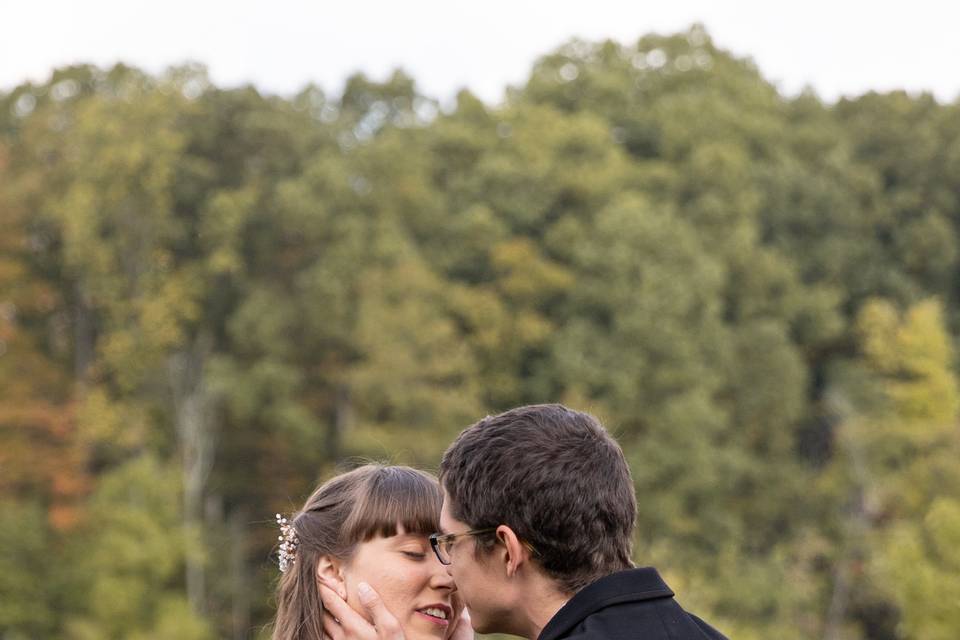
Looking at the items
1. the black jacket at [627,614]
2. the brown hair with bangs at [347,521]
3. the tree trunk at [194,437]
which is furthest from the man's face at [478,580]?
the tree trunk at [194,437]

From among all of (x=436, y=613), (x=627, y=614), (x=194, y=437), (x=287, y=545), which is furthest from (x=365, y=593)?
(x=194, y=437)

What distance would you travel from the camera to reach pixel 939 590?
24938mm

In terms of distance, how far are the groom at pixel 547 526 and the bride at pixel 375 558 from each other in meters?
0.66

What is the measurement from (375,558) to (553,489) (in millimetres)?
984

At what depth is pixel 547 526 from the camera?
3061 millimetres

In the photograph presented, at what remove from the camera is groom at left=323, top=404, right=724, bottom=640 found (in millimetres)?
2998

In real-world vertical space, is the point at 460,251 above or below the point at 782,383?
above

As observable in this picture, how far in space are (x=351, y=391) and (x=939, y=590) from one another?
1148 centimetres

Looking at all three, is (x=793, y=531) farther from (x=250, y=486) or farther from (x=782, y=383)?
(x=250, y=486)

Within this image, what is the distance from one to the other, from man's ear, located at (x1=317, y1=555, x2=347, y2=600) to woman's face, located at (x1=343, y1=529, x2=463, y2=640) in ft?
0.06

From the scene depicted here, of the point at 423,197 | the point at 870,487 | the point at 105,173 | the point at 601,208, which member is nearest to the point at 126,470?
the point at 105,173

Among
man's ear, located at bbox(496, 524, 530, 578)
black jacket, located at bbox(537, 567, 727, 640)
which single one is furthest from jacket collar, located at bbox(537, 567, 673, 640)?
man's ear, located at bbox(496, 524, 530, 578)

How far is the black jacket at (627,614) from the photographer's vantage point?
2.92 meters

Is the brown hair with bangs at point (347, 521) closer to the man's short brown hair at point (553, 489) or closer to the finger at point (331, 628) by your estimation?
the finger at point (331, 628)
